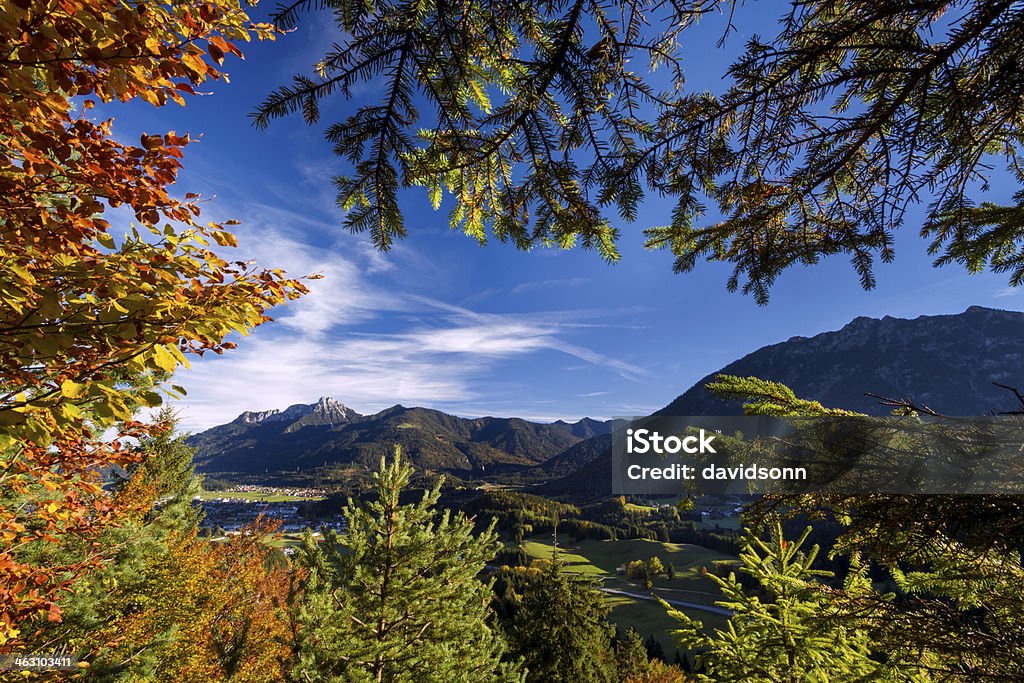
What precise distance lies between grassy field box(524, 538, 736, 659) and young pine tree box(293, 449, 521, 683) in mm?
45746

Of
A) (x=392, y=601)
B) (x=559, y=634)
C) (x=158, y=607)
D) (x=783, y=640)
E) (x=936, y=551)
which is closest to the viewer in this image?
(x=936, y=551)

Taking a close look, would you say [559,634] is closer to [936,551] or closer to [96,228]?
[936,551]

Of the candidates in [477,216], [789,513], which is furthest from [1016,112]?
[477,216]

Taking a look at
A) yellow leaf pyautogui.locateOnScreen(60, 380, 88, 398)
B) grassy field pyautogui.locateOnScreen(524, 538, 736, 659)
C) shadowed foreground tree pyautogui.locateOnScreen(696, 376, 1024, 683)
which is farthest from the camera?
grassy field pyautogui.locateOnScreen(524, 538, 736, 659)

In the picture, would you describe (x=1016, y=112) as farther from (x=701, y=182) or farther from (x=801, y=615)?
(x=801, y=615)

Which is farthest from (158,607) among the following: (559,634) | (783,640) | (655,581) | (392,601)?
(655,581)

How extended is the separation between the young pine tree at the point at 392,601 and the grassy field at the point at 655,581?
45.7 metres

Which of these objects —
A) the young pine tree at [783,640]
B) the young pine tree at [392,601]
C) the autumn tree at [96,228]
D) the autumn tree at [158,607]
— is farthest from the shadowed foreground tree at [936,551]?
the autumn tree at [158,607]

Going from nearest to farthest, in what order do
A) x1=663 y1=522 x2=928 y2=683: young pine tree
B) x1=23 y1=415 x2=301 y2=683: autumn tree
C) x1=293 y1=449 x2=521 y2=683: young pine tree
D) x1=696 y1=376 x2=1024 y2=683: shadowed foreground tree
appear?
1. x1=696 y1=376 x2=1024 y2=683: shadowed foreground tree
2. x1=663 y1=522 x2=928 y2=683: young pine tree
3. x1=293 y1=449 x2=521 y2=683: young pine tree
4. x1=23 y1=415 x2=301 y2=683: autumn tree

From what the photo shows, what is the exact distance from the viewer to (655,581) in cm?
8419

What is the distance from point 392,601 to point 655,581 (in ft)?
316

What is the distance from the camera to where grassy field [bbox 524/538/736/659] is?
6212 cm

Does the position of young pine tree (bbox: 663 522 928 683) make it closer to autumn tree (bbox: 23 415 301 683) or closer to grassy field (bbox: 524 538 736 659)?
autumn tree (bbox: 23 415 301 683)

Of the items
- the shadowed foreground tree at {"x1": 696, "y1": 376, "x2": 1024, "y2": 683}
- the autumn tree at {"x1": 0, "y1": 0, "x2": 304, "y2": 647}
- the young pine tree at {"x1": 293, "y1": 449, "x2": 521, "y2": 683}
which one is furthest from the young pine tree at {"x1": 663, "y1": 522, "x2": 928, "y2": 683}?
the autumn tree at {"x1": 0, "y1": 0, "x2": 304, "y2": 647}
